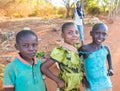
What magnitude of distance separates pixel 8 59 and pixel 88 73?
14.0 feet

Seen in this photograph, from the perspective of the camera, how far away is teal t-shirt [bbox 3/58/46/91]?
2.15 metres

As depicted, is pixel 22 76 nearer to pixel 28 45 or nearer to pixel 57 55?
pixel 28 45

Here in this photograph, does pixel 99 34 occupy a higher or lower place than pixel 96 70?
higher

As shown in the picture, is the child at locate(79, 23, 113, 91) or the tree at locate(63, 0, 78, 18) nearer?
the child at locate(79, 23, 113, 91)

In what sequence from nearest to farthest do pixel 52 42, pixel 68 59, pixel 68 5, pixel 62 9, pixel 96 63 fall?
pixel 68 59
pixel 96 63
pixel 52 42
pixel 68 5
pixel 62 9

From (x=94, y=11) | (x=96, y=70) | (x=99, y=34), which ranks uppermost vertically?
(x=99, y=34)

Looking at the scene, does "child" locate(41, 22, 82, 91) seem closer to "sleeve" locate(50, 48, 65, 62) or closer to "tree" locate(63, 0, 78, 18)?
"sleeve" locate(50, 48, 65, 62)

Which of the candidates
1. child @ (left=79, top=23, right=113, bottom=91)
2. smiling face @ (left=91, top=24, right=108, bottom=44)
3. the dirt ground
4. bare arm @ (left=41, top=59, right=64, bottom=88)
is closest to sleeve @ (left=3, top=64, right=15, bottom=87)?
bare arm @ (left=41, top=59, right=64, bottom=88)

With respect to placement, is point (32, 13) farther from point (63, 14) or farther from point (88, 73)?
point (88, 73)

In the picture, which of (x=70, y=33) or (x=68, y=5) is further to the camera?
(x=68, y=5)

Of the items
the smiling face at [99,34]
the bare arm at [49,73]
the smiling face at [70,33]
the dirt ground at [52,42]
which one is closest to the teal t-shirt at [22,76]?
the bare arm at [49,73]

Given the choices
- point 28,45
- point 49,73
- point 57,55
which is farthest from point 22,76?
point 57,55

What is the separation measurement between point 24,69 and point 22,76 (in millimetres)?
58

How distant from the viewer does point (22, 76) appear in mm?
2188
